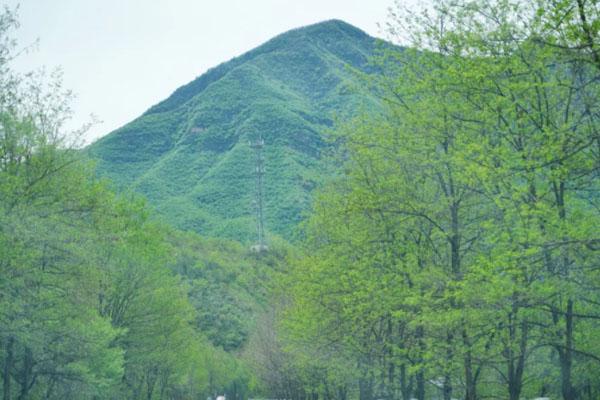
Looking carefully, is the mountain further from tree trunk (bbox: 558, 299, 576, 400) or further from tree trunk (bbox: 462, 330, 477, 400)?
tree trunk (bbox: 558, 299, 576, 400)

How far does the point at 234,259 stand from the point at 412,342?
7744cm

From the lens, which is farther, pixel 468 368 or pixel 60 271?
pixel 60 271

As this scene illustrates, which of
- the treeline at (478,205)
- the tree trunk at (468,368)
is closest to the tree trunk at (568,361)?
the treeline at (478,205)

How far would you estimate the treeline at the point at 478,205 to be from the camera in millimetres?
12297

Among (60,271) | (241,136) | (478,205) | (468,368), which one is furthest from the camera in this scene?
(241,136)

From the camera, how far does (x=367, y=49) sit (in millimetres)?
174625

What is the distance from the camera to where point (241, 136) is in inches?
5079

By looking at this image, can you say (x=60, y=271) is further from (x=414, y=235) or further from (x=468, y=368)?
(x=468, y=368)

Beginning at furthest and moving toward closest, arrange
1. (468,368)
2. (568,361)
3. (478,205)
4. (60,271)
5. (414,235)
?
(60,271) < (414,235) < (478,205) < (468,368) < (568,361)

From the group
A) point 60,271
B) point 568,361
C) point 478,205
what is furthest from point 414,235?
point 60,271

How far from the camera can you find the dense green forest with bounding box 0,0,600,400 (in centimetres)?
1293

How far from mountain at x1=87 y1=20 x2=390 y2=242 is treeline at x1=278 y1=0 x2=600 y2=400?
43.9m

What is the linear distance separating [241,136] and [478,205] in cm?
11219

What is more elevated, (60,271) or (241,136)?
(241,136)
